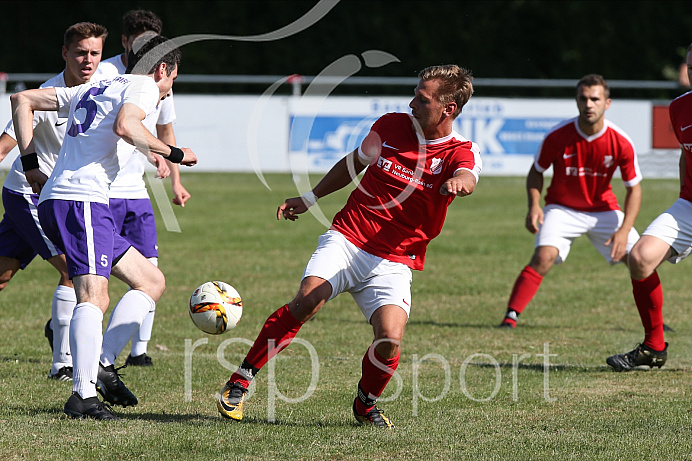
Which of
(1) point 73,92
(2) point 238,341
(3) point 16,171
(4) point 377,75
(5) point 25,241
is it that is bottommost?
(2) point 238,341

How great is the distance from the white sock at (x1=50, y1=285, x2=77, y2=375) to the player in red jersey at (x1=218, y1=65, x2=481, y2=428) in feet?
5.48

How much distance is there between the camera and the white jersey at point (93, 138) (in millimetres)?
5113

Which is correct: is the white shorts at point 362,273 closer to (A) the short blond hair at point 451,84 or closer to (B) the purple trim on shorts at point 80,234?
(A) the short blond hair at point 451,84

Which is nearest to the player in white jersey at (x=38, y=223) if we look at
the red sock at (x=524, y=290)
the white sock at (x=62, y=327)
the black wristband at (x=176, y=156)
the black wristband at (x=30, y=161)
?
the white sock at (x=62, y=327)

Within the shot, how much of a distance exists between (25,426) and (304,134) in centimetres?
1825

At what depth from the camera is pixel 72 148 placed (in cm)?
518

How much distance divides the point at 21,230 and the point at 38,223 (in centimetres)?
14

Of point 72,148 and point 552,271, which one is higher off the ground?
point 72,148

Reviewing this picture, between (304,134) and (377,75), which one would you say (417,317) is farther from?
(377,75)

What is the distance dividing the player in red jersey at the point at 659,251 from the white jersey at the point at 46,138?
4023 mm

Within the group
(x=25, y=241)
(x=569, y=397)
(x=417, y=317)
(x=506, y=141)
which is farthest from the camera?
(x=506, y=141)

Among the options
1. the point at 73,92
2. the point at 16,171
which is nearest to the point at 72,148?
the point at 73,92

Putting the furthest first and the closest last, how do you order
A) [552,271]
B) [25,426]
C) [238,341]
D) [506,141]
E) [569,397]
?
[506,141], [552,271], [238,341], [569,397], [25,426]

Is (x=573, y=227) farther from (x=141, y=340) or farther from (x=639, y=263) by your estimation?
(x=141, y=340)
